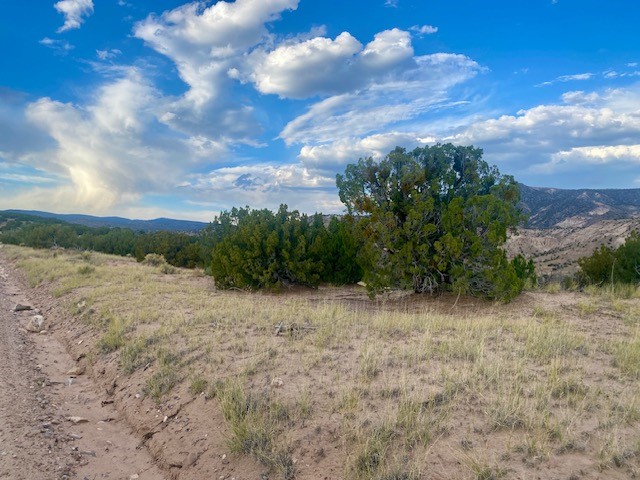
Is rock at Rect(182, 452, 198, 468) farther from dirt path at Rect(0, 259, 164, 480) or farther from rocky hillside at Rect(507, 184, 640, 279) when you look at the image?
rocky hillside at Rect(507, 184, 640, 279)

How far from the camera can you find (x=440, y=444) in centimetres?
429

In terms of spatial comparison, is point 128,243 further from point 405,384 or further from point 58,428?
point 405,384

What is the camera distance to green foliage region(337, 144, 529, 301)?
12227 millimetres

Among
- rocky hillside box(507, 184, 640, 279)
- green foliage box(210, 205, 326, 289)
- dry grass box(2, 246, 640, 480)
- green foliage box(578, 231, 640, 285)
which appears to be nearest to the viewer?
dry grass box(2, 246, 640, 480)

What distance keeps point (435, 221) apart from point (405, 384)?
9.04m

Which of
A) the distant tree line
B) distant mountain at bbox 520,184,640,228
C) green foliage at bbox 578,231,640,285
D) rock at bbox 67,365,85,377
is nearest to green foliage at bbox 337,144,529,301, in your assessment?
the distant tree line

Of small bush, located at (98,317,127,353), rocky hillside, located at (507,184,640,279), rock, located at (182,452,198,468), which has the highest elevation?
rocky hillside, located at (507,184,640,279)

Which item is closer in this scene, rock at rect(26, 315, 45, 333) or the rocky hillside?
rock at rect(26, 315, 45, 333)

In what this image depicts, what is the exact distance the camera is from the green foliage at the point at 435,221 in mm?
12227

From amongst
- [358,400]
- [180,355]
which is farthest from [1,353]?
[358,400]

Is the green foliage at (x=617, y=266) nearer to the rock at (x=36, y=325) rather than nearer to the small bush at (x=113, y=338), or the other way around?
the small bush at (x=113, y=338)

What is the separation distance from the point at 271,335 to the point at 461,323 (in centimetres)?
392

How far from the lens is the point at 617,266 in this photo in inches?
754

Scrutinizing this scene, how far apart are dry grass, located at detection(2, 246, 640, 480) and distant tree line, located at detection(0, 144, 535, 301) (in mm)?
2393
